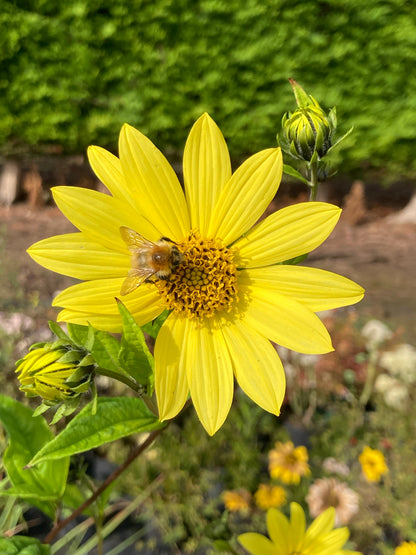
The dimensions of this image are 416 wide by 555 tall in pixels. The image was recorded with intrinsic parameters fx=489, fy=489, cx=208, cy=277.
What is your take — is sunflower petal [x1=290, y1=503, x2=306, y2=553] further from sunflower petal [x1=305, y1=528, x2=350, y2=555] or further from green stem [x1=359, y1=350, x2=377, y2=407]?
green stem [x1=359, y1=350, x2=377, y2=407]

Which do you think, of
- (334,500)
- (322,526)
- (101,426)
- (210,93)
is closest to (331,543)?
(322,526)

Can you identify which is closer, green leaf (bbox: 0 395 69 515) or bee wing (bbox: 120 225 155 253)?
bee wing (bbox: 120 225 155 253)

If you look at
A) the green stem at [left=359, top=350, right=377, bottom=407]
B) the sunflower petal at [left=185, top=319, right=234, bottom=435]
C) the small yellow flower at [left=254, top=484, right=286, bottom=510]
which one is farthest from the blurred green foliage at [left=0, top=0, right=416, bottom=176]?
the sunflower petal at [left=185, top=319, right=234, bottom=435]

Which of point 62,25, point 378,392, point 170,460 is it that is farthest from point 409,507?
point 62,25

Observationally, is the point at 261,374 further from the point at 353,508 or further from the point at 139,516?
the point at 139,516

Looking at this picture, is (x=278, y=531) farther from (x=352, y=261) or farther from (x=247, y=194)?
(x=352, y=261)

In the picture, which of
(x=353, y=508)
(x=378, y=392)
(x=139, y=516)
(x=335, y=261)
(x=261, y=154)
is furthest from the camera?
(x=335, y=261)
